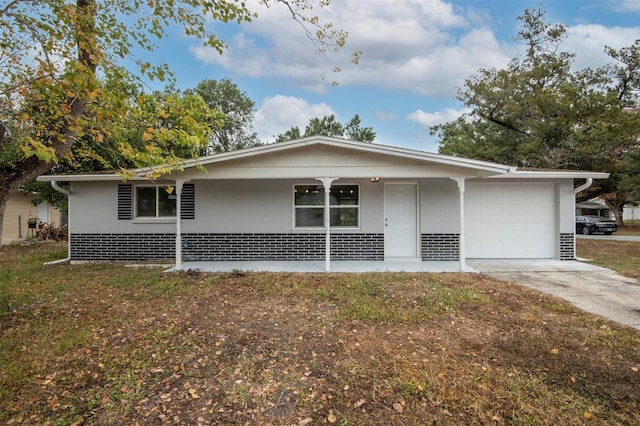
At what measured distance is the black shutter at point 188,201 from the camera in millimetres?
9055

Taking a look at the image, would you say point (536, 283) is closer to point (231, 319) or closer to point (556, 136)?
point (231, 319)

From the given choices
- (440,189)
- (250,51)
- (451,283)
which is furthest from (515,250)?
(250,51)

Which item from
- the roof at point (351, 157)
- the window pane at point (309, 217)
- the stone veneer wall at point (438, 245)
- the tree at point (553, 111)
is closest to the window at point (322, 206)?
the window pane at point (309, 217)

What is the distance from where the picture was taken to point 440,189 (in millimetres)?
8836

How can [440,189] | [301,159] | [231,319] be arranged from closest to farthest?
[231,319] < [301,159] < [440,189]

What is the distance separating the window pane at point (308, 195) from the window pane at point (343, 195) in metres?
0.31

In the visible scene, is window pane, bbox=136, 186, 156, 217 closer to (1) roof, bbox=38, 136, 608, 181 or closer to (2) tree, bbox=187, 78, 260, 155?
(1) roof, bbox=38, 136, 608, 181

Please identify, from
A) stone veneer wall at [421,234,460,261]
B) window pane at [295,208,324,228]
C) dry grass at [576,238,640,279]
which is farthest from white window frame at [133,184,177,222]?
dry grass at [576,238,640,279]

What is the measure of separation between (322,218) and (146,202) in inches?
189

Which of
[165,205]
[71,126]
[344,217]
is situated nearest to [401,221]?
[344,217]

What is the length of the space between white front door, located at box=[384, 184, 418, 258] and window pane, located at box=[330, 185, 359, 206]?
0.85m

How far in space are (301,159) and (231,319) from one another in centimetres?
395

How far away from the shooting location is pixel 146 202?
941cm

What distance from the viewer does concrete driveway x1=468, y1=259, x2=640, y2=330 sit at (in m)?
5.00
